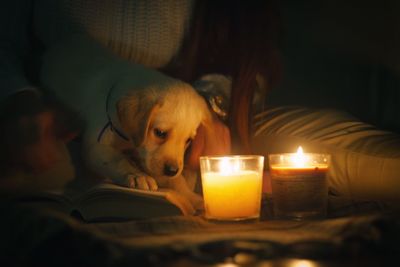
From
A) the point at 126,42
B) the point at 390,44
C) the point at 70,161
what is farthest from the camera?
the point at 390,44

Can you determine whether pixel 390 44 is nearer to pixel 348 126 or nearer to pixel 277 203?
pixel 348 126

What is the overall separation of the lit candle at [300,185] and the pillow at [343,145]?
161 mm

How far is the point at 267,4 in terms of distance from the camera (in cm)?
201

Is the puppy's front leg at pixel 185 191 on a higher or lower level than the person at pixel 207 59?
lower

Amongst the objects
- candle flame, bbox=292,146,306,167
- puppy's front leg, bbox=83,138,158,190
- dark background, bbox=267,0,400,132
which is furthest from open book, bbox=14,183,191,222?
dark background, bbox=267,0,400,132

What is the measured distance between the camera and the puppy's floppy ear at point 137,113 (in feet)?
5.37

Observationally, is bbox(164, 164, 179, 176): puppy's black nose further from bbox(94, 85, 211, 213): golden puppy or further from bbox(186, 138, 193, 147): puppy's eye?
bbox(186, 138, 193, 147): puppy's eye

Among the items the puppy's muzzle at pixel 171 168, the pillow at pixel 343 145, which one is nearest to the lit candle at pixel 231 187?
the puppy's muzzle at pixel 171 168

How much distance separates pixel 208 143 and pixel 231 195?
41cm

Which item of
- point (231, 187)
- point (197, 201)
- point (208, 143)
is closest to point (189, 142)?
point (208, 143)

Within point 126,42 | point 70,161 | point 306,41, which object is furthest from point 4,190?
point 306,41

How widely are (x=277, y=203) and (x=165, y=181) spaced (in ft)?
1.26

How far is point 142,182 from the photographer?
157 cm

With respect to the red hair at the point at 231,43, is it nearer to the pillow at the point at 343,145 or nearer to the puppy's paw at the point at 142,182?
the pillow at the point at 343,145
